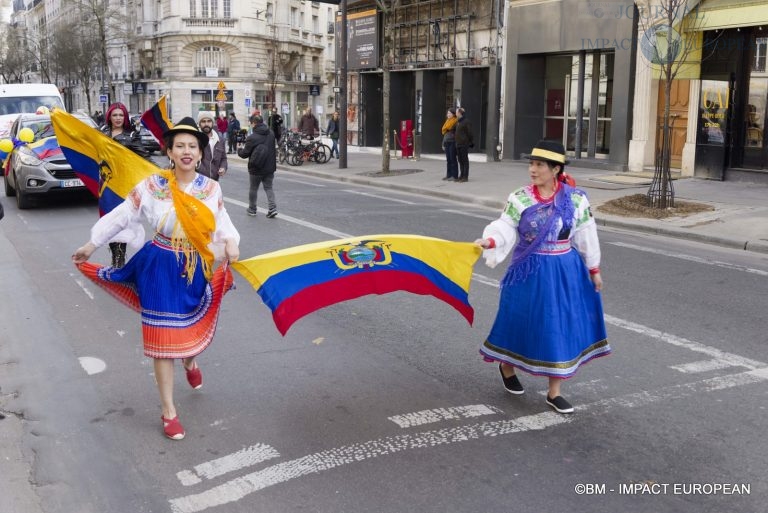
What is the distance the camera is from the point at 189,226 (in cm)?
454

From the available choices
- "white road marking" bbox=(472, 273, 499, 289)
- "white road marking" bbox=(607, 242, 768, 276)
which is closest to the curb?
"white road marking" bbox=(607, 242, 768, 276)

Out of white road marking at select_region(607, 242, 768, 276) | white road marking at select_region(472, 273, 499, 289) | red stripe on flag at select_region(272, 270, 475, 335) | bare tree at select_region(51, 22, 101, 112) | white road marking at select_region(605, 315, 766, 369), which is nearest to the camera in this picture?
red stripe on flag at select_region(272, 270, 475, 335)

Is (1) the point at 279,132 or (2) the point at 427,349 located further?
(1) the point at 279,132

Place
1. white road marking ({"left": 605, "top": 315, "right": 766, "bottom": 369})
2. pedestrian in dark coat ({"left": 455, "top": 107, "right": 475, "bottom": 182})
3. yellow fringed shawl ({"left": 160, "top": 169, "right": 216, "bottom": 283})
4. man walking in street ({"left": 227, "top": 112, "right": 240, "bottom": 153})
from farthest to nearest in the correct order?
man walking in street ({"left": 227, "top": 112, "right": 240, "bottom": 153}) < pedestrian in dark coat ({"left": 455, "top": 107, "right": 475, "bottom": 182}) < white road marking ({"left": 605, "top": 315, "right": 766, "bottom": 369}) < yellow fringed shawl ({"left": 160, "top": 169, "right": 216, "bottom": 283})

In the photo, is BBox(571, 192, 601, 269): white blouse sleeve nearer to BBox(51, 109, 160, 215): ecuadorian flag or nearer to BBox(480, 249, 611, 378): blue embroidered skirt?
BBox(480, 249, 611, 378): blue embroidered skirt

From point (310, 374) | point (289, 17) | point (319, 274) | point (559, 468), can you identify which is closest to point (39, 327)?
point (310, 374)

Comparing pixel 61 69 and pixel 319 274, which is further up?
pixel 61 69

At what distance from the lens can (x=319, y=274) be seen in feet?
16.5

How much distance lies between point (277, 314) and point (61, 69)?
219 ft

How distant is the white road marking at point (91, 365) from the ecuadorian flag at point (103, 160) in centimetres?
114

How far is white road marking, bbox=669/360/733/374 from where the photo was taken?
574 cm

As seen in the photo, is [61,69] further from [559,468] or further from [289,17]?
[559,468]

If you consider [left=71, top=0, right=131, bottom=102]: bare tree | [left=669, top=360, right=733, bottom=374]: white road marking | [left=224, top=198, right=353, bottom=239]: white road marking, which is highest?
[left=71, top=0, right=131, bottom=102]: bare tree

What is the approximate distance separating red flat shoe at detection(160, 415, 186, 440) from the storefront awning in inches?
617
